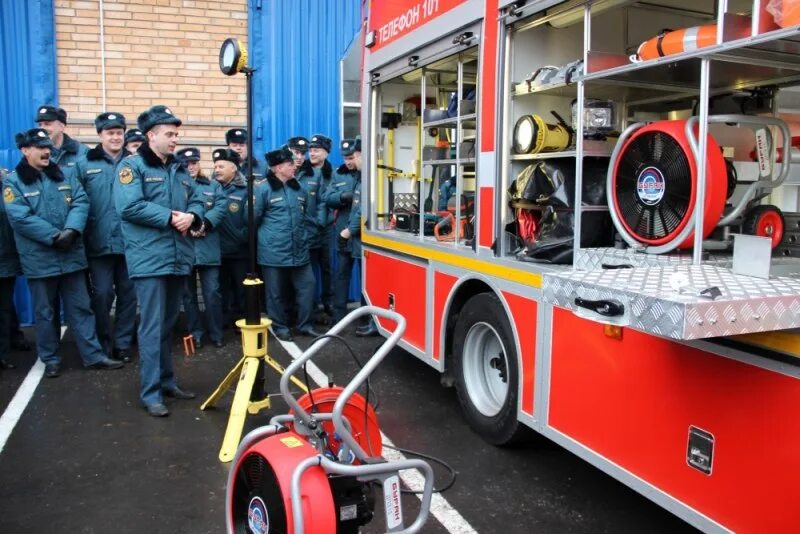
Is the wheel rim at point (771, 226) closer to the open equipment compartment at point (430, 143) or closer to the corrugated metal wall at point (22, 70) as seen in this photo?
the open equipment compartment at point (430, 143)

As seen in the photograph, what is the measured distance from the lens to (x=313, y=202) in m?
7.75

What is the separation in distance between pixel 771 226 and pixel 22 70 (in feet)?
26.3

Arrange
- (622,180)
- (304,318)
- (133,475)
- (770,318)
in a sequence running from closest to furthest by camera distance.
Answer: (770,318), (622,180), (133,475), (304,318)

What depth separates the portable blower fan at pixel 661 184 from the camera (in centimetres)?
279

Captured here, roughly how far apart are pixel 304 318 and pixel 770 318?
573 cm

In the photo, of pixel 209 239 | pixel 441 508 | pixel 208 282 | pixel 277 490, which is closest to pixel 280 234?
pixel 209 239

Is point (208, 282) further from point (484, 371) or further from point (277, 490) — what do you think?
point (277, 490)

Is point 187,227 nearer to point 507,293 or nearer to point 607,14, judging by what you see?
point 507,293

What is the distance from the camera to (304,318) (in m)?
7.38

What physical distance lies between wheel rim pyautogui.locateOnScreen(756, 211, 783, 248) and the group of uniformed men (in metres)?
2.81

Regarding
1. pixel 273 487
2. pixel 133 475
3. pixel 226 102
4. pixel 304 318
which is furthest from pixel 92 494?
pixel 226 102

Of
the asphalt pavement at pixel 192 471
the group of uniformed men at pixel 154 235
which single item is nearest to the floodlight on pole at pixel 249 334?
the asphalt pavement at pixel 192 471

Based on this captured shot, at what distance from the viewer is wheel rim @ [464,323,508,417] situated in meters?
4.42

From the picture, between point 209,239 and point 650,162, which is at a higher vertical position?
point 650,162
